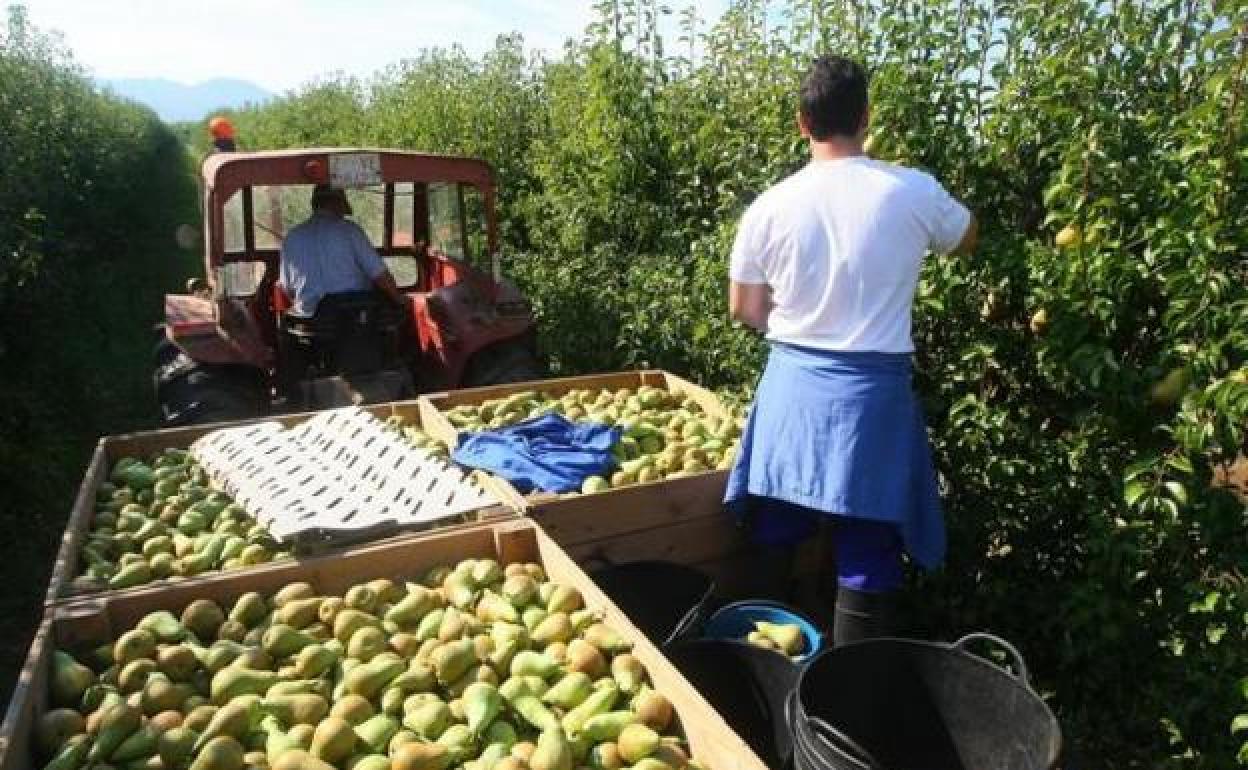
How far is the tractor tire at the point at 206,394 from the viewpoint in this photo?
499 centimetres

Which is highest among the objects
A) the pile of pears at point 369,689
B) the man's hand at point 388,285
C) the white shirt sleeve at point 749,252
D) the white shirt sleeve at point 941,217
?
the white shirt sleeve at point 941,217

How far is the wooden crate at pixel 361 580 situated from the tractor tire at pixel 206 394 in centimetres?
248

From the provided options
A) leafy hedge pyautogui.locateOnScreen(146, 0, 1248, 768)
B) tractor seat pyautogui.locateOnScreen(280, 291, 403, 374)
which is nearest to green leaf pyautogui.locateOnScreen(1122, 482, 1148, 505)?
leafy hedge pyautogui.locateOnScreen(146, 0, 1248, 768)

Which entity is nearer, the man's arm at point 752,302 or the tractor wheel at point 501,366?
the man's arm at point 752,302

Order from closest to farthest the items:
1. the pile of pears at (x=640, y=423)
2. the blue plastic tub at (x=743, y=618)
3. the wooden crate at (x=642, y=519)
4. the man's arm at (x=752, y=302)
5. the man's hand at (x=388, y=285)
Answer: the man's arm at (x=752, y=302), the blue plastic tub at (x=743, y=618), the wooden crate at (x=642, y=519), the pile of pears at (x=640, y=423), the man's hand at (x=388, y=285)

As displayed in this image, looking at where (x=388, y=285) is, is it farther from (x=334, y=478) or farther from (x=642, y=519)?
(x=642, y=519)

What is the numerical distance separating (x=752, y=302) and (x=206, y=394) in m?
3.37

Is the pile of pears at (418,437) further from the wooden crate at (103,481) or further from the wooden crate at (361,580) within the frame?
the wooden crate at (361,580)

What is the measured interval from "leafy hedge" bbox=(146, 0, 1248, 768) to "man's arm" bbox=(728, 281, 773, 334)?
71cm

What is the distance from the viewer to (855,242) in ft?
8.86

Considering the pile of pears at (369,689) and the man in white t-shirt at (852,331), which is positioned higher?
the man in white t-shirt at (852,331)

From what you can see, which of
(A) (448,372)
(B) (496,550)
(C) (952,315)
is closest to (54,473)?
(A) (448,372)

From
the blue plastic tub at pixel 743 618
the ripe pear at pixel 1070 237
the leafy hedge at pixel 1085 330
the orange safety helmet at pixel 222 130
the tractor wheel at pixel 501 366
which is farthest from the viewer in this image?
the orange safety helmet at pixel 222 130

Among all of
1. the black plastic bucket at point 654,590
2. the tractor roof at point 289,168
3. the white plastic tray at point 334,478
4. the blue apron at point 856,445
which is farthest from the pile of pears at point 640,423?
the tractor roof at point 289,168
